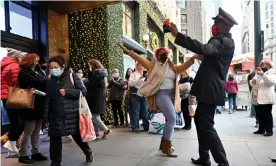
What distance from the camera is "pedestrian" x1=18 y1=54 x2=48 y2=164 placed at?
173 inches

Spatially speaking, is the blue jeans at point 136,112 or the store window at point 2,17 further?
the blue jeans at point 136,112

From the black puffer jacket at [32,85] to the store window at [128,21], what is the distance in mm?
7279

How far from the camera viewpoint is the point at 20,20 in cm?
715

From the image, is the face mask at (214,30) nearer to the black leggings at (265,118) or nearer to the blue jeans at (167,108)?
the blue jeans at (167,108)

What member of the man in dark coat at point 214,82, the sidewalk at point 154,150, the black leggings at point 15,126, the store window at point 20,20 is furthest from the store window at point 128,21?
the man in dark coat at point 214,82

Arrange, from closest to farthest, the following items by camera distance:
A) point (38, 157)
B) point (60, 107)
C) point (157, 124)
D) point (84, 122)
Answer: point (60, 107) → point (84, 122) → point (38, 157) → point (157, 124)

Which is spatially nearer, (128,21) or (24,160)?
(24,160)

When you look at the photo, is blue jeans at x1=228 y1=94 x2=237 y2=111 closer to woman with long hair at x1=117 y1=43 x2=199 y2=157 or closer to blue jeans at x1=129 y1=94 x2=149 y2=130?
blue jeans at x1=129 y1=94 x2=149 y2=130

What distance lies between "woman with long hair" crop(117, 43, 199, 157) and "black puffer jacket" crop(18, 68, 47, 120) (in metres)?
1.49

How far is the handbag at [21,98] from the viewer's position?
14.2 ft

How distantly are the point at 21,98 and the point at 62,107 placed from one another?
0.80 meters

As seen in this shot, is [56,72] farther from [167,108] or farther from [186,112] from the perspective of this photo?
[186,112]

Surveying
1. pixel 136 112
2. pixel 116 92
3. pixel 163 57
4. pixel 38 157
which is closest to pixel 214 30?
Answer: pixel 163 57

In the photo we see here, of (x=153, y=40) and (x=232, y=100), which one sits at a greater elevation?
(x=153, y=40)
